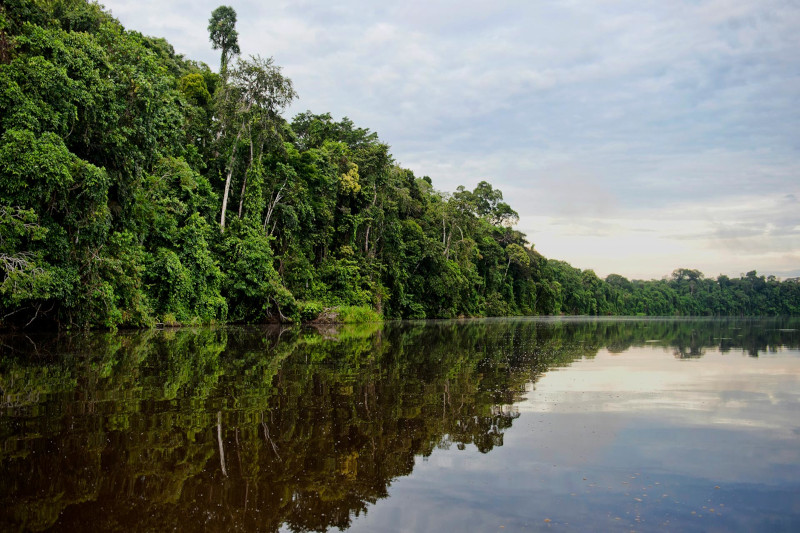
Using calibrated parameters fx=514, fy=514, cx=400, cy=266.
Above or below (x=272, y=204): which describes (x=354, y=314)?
below

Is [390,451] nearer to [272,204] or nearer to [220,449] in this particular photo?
[220,449]

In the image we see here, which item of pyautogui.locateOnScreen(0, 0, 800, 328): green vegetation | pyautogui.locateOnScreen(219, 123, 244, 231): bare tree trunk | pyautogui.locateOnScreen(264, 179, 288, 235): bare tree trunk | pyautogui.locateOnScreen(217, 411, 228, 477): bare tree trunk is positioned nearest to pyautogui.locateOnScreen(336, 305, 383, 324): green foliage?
pyautogui.locateOnScreen(0, 0, 800, 328): green vegetation

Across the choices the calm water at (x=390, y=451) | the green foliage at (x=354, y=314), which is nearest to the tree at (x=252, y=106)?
the green foliage at (x=354, y=314)

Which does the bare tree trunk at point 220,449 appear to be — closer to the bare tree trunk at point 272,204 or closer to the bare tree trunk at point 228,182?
the bare tree trunk at point 228,182

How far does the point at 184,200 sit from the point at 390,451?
26170 millimetres

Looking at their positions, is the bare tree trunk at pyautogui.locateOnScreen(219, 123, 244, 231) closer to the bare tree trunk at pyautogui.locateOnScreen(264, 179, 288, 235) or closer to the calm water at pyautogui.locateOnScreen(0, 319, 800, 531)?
the bare tree trunk at pyautogui.locateOnScreen(264, 179, 288, 235)

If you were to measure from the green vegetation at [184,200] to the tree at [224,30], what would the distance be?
0.15m

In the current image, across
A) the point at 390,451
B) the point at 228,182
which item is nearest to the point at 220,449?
the point at 390,451

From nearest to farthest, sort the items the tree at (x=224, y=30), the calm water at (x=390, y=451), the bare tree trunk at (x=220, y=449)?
1. the calm water at (x=390, y=451)
2. the bare tree trunk at (x=220, y=449)
3. the tree at (x=224, y=30)

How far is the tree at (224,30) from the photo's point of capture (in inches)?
2335

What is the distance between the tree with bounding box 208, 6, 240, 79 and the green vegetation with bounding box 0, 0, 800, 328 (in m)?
0.15

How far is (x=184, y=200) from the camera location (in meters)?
27.9

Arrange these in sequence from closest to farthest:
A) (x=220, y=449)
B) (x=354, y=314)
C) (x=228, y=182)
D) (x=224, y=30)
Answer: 1. (x=220, y=449)
2. (x=228, y=182)
3. (x=354, y=314)
4. (x=224, y=30)

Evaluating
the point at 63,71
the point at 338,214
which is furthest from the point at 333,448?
the point at 338,214
